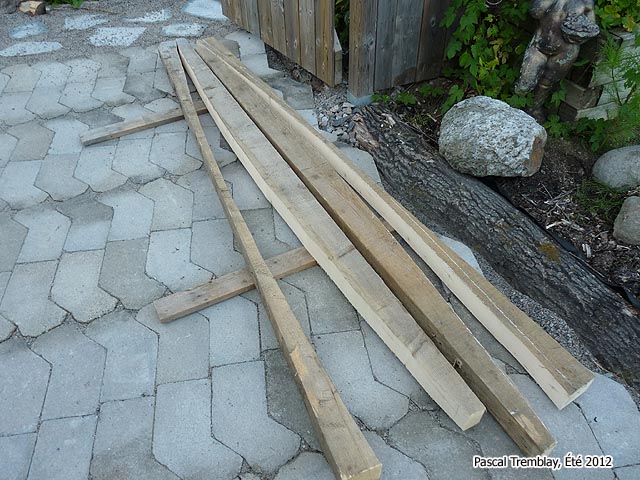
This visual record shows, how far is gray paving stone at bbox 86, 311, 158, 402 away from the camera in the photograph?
7.52 feet

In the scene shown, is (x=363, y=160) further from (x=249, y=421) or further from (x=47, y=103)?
(x=47, y=103)

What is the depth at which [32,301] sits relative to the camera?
106 inches

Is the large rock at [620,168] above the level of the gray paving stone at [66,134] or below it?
above

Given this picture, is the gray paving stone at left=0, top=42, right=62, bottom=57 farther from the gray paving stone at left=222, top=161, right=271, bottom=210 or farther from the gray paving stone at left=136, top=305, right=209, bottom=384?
the gray paving stone at left=136, top=305, right=209, bottom=384

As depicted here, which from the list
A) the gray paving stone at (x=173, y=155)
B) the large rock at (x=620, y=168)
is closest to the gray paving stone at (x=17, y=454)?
the gray paving stone at (x=173, y=155)

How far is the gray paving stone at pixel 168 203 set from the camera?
3.15 m

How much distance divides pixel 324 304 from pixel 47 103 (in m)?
3.41

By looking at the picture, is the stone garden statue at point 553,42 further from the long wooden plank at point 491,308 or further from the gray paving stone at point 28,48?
the gray paving stone at point 28,48

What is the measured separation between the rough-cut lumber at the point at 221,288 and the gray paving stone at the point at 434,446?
3.34 feet

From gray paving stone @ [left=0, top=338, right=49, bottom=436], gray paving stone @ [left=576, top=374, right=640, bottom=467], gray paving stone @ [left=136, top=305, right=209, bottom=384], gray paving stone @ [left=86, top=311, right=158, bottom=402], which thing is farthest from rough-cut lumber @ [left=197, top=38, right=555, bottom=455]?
gray paving stone @ [left=0, top=338, right=49, bottom=436]

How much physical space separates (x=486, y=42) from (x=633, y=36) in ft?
3.00

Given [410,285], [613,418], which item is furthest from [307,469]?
[613,418]

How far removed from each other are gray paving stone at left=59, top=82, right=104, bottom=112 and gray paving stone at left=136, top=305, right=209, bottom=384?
101 inches

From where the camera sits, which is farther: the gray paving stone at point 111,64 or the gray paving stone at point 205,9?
the gray paving stone at point 205,9
